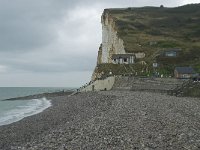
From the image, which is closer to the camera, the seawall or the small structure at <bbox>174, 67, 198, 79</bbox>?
the small structure at <bbox>174, 67, 198, 79</bbox>

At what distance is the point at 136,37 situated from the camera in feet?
375

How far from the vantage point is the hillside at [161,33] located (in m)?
90.6

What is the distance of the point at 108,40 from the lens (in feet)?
414

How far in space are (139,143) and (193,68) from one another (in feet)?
207

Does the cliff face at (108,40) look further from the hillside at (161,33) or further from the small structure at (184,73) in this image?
the small structure at (184,73)

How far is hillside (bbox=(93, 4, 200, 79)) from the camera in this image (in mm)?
90625

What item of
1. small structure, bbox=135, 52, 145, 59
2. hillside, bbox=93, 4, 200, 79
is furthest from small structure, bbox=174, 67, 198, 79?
small structure, bbox=135, 52, 145, 59

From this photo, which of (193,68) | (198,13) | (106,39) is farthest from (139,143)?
(198,13)

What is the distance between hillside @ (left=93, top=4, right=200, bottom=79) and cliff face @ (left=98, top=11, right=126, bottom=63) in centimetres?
28

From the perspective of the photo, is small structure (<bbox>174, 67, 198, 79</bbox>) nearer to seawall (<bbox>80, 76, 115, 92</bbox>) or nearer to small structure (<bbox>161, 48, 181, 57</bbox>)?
seawall (<bbox>80, 76, 115, 92</bbox>)

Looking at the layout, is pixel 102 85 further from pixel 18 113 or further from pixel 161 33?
pixel 161 33

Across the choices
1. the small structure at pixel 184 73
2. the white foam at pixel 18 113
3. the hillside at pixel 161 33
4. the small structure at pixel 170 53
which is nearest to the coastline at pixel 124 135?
the white foam at pixel 18 113

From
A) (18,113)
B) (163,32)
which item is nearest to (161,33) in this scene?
(163,32)

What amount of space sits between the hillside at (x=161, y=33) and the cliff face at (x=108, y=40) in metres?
0.28
